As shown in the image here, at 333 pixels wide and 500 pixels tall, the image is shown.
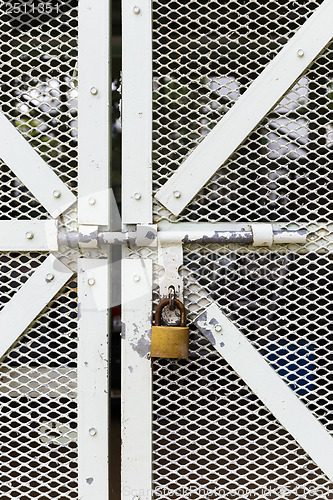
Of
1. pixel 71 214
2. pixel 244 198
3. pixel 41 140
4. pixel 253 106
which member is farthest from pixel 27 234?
pixel 253 106

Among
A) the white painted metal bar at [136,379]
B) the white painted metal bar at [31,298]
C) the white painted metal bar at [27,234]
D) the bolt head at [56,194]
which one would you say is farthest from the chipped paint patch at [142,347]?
the bolt head at [56,194]

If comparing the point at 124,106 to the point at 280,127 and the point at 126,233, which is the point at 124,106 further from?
the point at 280,127

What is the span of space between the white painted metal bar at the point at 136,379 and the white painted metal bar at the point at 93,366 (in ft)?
0.23

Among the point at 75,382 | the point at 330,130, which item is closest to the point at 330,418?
the point at 75,382

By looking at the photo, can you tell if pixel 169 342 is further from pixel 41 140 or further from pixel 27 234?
pixel 41 140

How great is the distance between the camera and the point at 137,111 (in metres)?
1.45

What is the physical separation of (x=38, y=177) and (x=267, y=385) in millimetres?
1101

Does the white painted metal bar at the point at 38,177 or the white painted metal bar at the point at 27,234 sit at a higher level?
the white painted metal bar at the point at 38,177

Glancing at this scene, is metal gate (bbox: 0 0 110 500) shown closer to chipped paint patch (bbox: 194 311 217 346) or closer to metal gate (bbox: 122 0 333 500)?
metal gate (bbox: 122 0 333 500)

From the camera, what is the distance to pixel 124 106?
145cm

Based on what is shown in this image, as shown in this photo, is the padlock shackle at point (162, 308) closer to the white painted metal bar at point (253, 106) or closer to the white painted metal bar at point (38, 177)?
the white painted metal bar at point (253, 106)

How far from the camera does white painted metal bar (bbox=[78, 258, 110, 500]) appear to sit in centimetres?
146

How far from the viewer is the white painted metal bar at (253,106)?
142 centimetres

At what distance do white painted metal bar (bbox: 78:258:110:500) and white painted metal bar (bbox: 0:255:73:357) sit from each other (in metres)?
0.08
